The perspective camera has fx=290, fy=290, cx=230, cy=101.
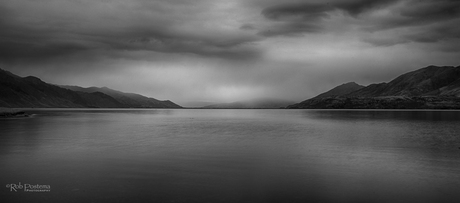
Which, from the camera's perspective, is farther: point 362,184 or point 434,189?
point 362,184

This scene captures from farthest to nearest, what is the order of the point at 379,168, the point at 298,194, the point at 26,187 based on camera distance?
the point at 379,168 → the point at 26,187 → the point at 298,194

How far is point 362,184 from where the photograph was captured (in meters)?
15.0

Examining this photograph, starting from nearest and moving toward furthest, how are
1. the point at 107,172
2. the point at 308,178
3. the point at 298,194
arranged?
the point at 298,194, the point at 308,178, the point at 107,172

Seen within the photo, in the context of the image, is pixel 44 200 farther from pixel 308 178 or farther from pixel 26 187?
pixel 308 178

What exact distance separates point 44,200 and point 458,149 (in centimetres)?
3330

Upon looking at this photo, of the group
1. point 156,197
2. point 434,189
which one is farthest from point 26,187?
point 434,189

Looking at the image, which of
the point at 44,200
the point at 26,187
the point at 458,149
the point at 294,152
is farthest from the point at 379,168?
the point at 26,187

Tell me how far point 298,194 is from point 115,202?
308 inches

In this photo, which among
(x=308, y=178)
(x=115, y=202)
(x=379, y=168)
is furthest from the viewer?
(x=379, y=168)

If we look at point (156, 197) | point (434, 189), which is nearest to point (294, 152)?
point (434, 189)

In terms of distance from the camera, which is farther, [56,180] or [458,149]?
[458,149]

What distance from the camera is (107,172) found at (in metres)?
17.4

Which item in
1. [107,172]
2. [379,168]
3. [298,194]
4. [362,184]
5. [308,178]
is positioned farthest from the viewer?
[379,168]

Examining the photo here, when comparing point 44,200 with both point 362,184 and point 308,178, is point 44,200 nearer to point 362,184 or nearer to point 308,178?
point 308,178
